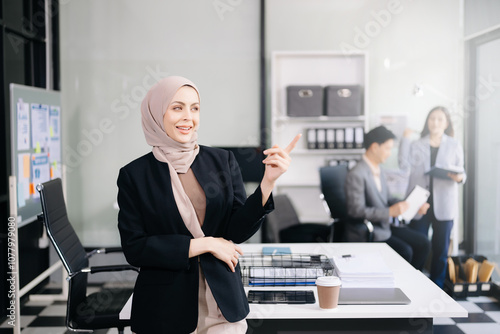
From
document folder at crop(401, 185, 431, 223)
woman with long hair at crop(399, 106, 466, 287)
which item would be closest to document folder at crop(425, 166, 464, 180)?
woman with long hair at crop(399, 106, 466, 287)

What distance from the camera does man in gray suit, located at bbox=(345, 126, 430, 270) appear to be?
4.11 meters

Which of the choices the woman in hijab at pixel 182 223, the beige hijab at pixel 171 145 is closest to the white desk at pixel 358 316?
the woman in hijab at pixel 182 223

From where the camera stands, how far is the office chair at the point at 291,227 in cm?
424

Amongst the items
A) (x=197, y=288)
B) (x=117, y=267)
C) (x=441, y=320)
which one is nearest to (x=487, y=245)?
(x=441, y=320)

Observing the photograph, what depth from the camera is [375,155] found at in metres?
4.40

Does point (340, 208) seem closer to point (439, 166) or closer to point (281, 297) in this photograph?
point (439, 166)

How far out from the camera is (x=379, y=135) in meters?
4.46

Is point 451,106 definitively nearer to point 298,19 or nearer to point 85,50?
point 298,19

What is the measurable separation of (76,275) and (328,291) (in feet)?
4.47

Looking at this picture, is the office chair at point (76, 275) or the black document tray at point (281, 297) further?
the office chair at point (76, 275)

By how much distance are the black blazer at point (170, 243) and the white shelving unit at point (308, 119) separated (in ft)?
10.1

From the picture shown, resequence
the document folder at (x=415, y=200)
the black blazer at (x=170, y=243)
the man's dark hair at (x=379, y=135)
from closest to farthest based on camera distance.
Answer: the black blazer at (x=170, y=243), the man's dark hair at (x=379, y=135), the document folder at (x=415, y=200)

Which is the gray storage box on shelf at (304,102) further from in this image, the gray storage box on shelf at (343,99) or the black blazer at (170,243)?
the black blazer at (170,243)

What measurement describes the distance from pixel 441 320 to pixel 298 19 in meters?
2.78
